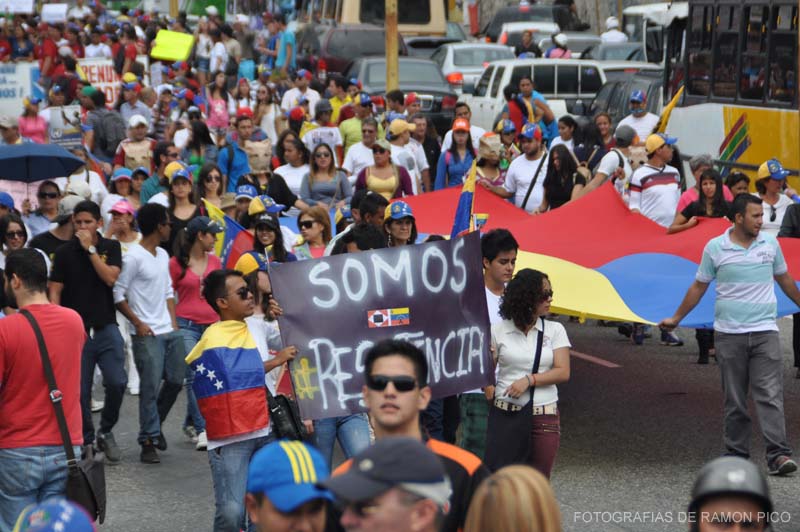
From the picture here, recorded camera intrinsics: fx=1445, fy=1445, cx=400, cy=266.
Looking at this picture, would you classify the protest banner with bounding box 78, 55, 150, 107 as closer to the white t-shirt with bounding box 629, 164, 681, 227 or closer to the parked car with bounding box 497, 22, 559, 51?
the white t-shirt with bounding box 629, 164, 681, 227

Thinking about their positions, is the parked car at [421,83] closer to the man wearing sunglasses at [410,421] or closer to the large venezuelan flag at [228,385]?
the large venezuelan flag at [228,385]

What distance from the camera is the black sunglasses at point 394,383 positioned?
4582 mm

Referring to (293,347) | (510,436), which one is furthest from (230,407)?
(510,436)

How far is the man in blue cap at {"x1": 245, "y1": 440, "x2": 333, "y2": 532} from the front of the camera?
3732mm

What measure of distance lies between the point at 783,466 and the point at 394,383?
5.11 meters

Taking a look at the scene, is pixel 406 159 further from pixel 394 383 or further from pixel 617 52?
pixel 617 52

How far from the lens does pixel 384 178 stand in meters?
13.2

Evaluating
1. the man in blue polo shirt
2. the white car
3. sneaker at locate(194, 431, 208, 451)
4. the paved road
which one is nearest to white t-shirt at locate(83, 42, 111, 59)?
the white car

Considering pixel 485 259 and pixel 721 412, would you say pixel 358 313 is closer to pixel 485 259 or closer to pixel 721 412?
pixel 485 259

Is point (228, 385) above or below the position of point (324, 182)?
below

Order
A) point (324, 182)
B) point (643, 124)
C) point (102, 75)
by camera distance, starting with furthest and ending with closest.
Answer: point (102, 75) < point (643, 124) < point (324, 182)

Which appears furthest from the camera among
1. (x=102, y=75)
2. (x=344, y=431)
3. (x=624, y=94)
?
(x=102, y=75)

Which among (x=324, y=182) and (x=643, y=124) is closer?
(x=324, y=182)

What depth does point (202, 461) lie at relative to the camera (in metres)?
9.71
